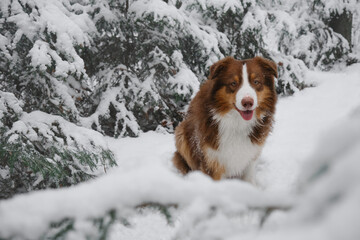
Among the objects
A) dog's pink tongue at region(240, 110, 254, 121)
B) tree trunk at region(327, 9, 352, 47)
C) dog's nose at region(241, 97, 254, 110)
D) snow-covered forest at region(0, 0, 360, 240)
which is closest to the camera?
snow-covered forest at region(0, 0, 360, 240)

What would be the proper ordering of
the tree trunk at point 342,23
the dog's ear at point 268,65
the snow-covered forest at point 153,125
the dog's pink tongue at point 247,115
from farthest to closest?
1. the tree trunk at point 342,23
2. the dog's ear at point 268,65
3. the dog's pink tongue at point 247,115
4. the snow-covered forest at point 153,125

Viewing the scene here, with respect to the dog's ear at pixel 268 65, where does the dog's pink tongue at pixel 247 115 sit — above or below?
below

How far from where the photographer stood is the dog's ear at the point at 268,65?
270cm

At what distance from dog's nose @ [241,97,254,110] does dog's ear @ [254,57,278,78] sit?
517 mm

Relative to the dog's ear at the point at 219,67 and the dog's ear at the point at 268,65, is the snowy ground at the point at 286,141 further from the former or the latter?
the dog's ear at the point at 219,67

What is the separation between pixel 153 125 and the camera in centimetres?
548

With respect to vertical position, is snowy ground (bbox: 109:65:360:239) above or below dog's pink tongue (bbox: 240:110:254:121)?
below

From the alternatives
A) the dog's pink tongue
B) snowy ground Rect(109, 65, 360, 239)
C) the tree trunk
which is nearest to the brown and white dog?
the dog's pink tongue

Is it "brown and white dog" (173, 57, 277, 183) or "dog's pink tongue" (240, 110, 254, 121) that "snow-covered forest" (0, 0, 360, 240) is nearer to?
"brown and white dog" (173, 57, 277, 183)

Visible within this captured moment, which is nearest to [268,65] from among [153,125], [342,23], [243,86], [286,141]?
[243,86]

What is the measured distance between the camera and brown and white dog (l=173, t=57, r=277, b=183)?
2.62 m

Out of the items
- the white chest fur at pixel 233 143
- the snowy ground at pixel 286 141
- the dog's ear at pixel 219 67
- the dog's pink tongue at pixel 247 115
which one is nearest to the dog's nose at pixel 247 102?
the dog's pink tongue at pixel 247 115

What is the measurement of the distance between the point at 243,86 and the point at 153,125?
3.17m

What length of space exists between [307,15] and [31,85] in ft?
28.4
